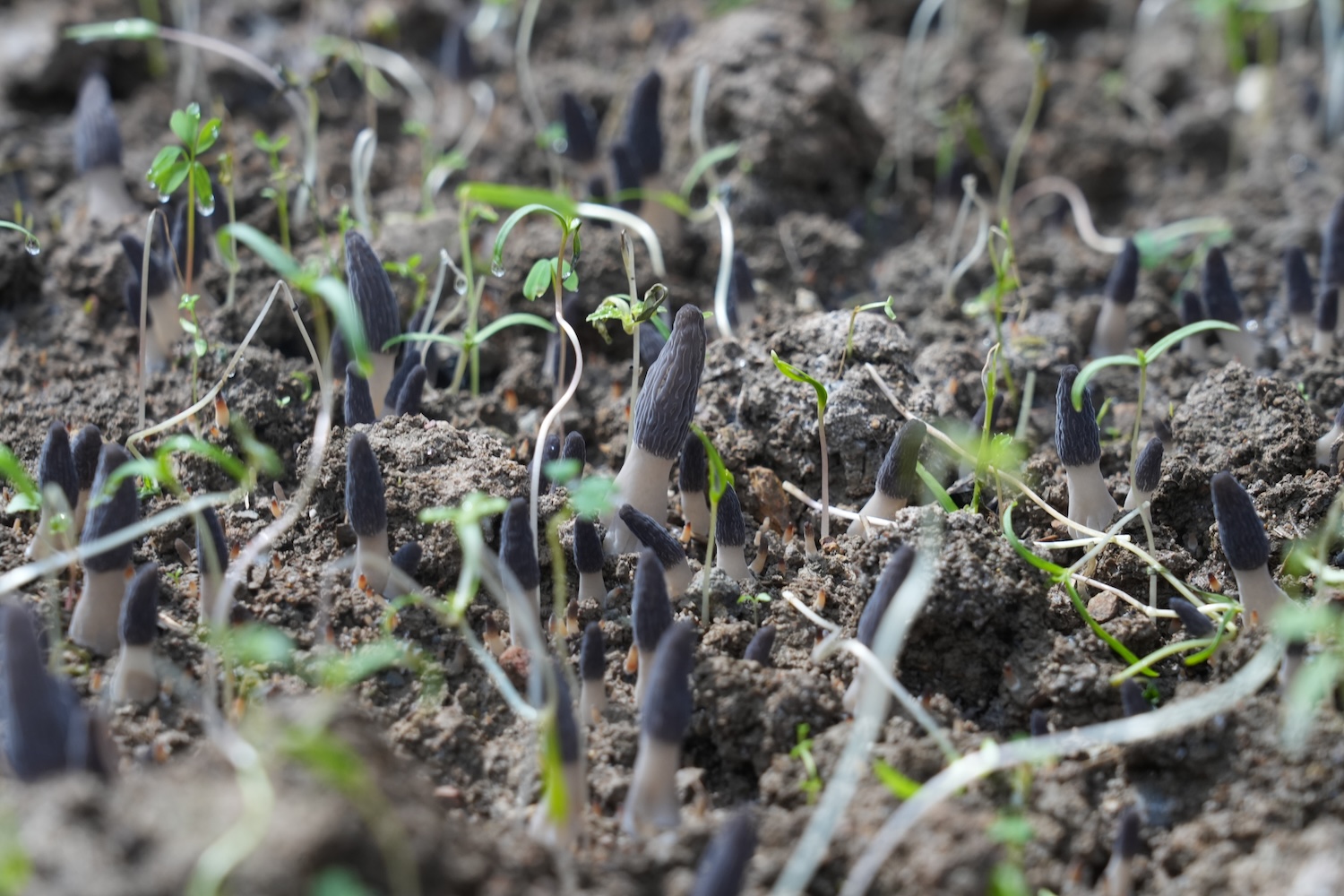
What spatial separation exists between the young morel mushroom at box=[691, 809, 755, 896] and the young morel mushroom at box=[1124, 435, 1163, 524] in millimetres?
1359

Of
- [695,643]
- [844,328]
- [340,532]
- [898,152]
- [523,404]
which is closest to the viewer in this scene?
[695,643]

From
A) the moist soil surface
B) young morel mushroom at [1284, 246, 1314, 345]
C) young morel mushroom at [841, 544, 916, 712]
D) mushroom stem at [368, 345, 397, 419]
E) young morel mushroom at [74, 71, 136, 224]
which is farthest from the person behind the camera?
young morel mushroom at [74, 71, 136, 224]

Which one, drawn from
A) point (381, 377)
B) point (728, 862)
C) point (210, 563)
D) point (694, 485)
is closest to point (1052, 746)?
point (728, 862)

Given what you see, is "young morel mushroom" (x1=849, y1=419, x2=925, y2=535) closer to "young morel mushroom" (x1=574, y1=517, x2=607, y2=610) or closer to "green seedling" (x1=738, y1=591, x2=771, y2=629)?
"green seedling" (x1=738, y1=591, x2=771, y2=629)

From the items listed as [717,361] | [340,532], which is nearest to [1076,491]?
[717,361]

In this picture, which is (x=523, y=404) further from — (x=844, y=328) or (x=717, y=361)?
(x=844, y=328)

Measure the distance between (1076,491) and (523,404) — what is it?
151 centimetres

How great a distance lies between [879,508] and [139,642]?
62.3 inches

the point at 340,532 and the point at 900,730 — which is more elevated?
the point at 340,532

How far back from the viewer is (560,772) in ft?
6.37

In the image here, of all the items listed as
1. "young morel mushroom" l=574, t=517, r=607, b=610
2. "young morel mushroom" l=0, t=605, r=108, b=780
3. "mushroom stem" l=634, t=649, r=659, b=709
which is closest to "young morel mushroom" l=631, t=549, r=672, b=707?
"mushroom stem" l=634, t=649, r=659, b=709

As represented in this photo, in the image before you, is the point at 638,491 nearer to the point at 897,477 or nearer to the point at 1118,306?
the point at 897,477

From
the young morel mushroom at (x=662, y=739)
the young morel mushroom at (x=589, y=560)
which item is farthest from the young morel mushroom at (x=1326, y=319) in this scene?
the young morel mushroom at (x=662, y=739)

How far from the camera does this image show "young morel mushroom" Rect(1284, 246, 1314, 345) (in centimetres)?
335
